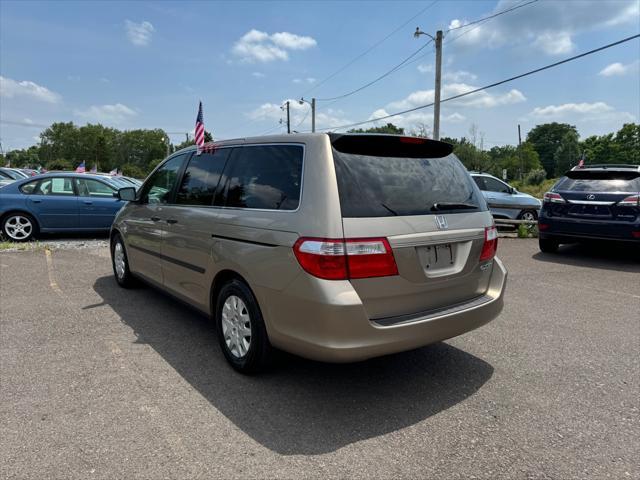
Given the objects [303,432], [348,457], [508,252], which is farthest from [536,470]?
[508,252]

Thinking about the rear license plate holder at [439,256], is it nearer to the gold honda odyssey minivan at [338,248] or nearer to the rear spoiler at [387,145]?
the gold honda odyssey minivan at [338,248]

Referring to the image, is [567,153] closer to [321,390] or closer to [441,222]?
[441,222]

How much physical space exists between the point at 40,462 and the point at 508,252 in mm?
9020

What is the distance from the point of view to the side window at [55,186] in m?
10.1

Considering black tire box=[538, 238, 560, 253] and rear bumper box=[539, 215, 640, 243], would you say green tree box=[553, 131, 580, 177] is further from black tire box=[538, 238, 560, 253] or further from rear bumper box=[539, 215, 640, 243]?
rear bumper box=[539, 215, 640, 243]

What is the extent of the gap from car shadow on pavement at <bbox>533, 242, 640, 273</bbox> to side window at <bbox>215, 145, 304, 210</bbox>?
6936 millimetres

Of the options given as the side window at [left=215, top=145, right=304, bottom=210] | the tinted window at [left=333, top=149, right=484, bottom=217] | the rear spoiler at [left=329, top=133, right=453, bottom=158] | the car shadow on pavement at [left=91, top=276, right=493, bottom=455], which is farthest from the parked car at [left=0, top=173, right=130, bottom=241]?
the tinted window at [left=333, top=149, right=484, bottom=217]

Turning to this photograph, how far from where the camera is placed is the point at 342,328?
8.84 feet

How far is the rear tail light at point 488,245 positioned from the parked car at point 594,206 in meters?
5.65

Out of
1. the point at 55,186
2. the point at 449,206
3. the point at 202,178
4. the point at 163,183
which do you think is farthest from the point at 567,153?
the point at 202,178

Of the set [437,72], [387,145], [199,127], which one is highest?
[437,72]

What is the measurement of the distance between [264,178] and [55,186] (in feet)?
28.8

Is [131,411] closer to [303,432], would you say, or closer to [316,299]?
[303,432]

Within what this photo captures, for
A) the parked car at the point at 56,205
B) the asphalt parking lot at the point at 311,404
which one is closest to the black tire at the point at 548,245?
the asphalt parking lot at the point at 311,404
